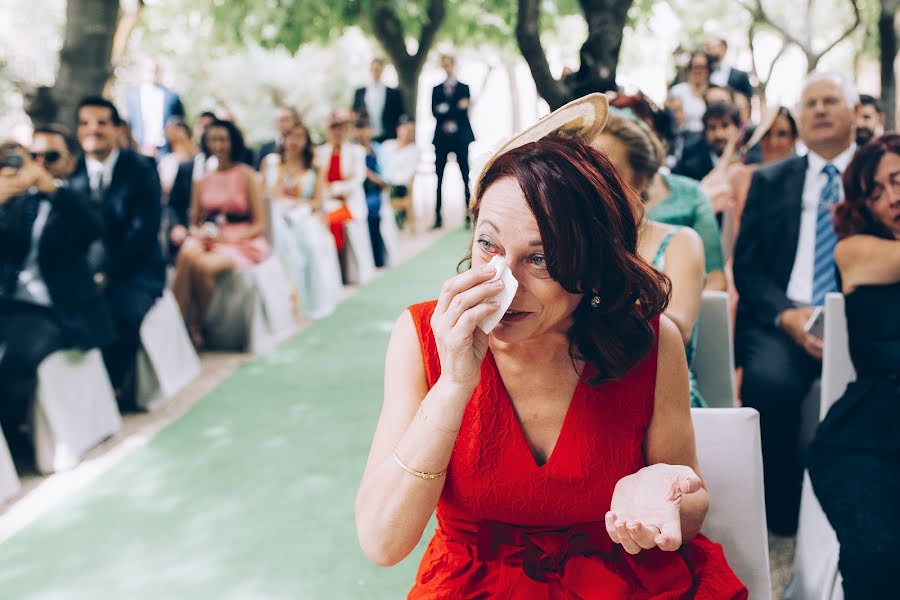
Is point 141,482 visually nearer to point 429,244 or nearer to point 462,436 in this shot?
point 462,436

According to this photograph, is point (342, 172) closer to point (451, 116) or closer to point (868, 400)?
point (451, 116)

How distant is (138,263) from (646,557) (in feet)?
14.3

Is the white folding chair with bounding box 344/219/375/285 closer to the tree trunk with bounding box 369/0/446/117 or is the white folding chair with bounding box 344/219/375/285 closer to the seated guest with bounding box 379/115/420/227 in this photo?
the seated guest with bounding box 379/115/420/227

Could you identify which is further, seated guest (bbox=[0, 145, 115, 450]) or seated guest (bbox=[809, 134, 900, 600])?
seated guest (bbox=[0, 145, 115, 450])

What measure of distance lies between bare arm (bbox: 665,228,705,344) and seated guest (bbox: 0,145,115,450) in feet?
9.79

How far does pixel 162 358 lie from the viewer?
5.64 metres

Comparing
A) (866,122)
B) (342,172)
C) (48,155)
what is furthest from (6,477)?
(342,172)

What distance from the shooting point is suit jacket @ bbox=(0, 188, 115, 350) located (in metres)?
4.51

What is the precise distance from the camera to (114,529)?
12.4 ft

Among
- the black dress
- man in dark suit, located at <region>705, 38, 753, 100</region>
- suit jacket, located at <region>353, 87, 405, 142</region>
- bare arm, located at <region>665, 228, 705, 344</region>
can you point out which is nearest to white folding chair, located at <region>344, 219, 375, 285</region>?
man in dark suit, located at <region>705, 38, 753, 100</region>

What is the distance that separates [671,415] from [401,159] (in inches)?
444

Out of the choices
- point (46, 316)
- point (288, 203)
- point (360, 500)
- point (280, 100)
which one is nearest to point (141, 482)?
point (46, 316)

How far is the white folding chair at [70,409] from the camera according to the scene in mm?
4406

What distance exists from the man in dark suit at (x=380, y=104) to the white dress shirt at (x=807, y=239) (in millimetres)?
9981
